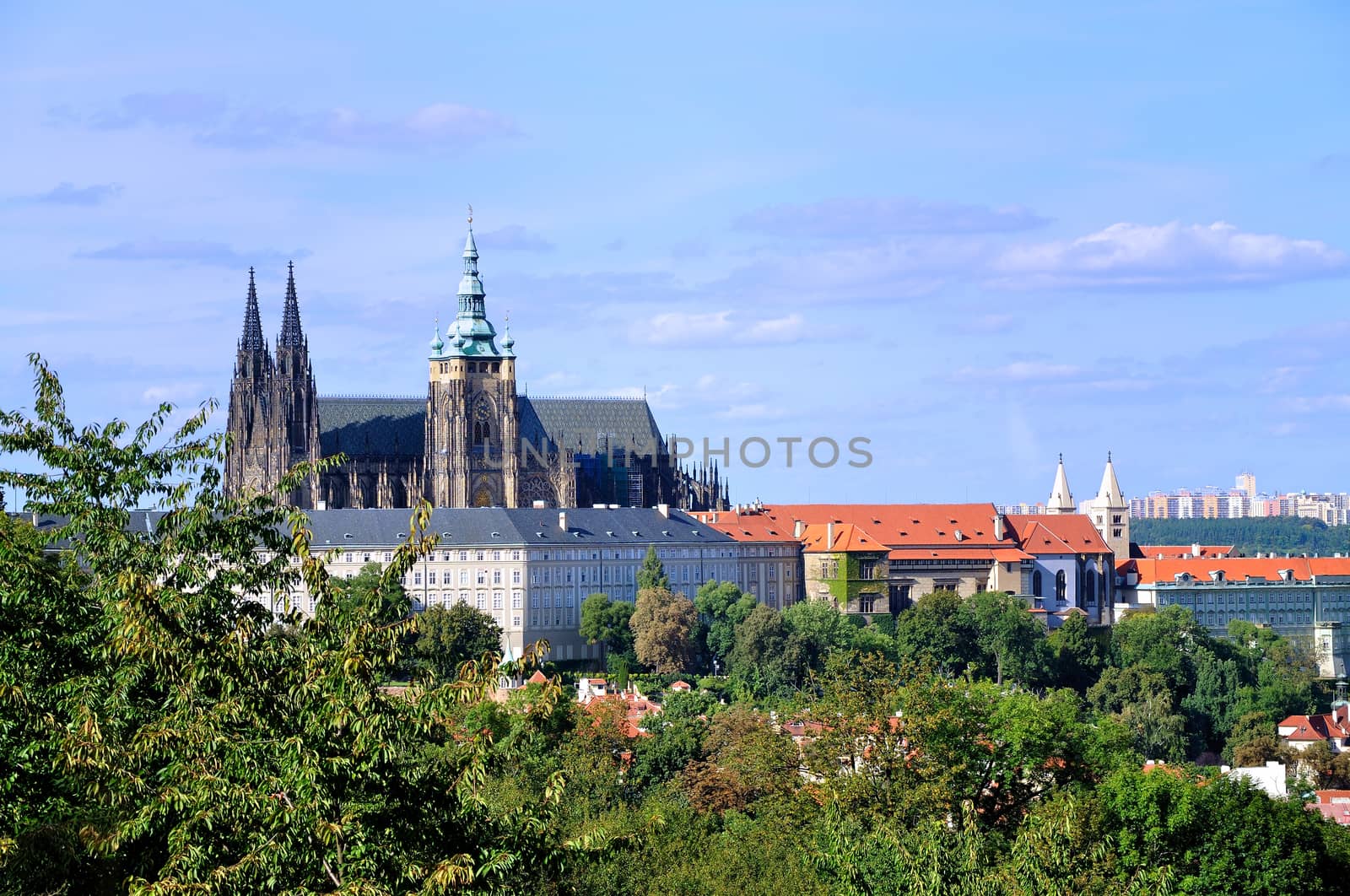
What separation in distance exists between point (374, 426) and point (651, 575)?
3857cm

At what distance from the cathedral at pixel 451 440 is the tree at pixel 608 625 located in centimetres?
2490

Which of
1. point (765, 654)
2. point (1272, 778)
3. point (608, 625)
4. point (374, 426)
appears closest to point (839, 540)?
point (608, 625)

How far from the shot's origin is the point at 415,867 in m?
24.0

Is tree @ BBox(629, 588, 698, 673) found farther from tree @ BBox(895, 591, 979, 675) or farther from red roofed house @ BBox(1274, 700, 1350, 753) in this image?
red roofed house @ BBox(1274, 700, 1350, 753)

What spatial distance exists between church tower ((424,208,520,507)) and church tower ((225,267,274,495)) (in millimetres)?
12226

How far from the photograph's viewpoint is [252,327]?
170m

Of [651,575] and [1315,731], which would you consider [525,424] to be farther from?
[1315,731]

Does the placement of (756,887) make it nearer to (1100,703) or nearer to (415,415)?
(1100,703)

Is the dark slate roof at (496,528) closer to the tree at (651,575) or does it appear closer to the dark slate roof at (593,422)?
the tree at (651,575)

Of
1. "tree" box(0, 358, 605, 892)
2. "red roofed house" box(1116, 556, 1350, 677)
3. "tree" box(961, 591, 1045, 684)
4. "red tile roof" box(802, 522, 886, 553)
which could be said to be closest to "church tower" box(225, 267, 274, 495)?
"red tile roof" box(802, 522, 886, 553)

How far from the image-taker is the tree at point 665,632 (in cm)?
13550

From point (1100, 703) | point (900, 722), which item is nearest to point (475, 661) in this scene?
point (900, 722)

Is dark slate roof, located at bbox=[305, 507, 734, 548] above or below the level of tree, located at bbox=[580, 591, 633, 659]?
above

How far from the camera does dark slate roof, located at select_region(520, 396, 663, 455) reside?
187750 millimetres
